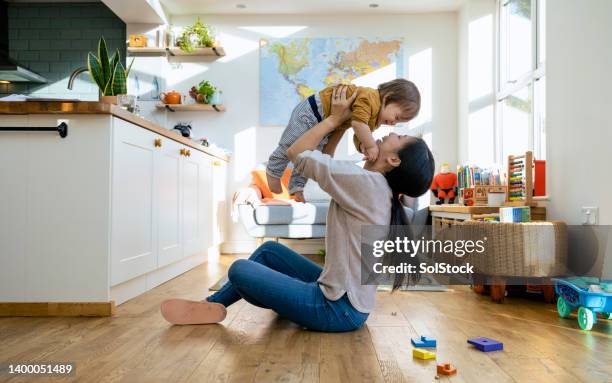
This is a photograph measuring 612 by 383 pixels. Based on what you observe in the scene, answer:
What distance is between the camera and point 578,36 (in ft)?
Answer: 9.72

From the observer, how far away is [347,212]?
1.91 m

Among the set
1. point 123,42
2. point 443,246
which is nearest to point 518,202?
point 443,246

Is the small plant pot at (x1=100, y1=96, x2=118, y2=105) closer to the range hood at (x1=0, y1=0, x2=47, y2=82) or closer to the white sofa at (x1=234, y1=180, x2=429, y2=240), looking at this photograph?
the white sofa at (x1=234, y1=180, x2=429, y2=240)

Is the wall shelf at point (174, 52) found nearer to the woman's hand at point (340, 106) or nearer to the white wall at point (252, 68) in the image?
the white wall at point (252, 68)

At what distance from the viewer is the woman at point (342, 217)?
72.1 inches

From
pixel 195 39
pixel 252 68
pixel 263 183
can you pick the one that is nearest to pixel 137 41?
pixel 195 39

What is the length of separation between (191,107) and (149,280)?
2710 millimetres

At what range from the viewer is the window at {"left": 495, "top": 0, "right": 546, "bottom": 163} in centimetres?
397

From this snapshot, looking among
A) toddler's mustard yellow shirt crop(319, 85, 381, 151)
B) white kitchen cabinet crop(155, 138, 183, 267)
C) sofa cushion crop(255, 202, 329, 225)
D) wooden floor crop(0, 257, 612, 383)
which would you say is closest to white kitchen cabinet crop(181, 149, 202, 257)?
white kitchen cabinet crop(155, 138, 183, 267)

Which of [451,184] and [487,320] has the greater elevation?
[451,184]

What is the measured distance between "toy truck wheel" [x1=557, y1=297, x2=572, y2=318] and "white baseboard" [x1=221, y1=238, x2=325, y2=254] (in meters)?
3.18

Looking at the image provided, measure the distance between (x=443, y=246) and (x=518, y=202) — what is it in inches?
23.3

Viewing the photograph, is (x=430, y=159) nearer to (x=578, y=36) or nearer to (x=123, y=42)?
(x=578, y=36)

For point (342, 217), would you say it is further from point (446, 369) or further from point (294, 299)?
point (446, 369)
